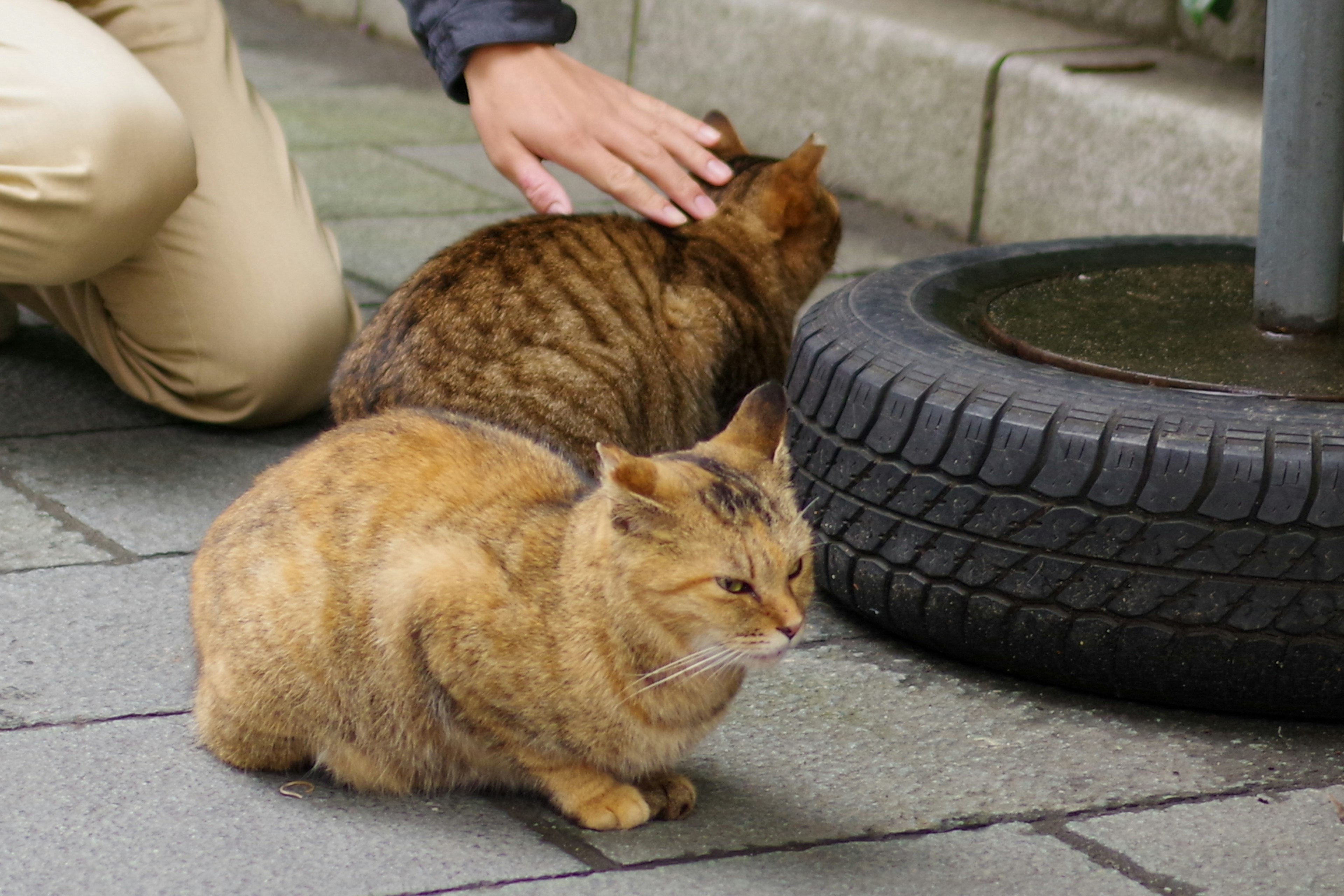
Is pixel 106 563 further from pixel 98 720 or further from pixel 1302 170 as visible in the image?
pixel 1302 170

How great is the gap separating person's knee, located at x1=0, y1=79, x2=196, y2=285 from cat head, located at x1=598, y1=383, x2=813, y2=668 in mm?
1684

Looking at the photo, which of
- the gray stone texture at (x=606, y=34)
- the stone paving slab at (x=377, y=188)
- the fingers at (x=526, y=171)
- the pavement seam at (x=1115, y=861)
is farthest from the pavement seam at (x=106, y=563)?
the gray stone texture at (x=606, y=34)

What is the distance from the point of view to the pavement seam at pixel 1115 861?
1.88 metres

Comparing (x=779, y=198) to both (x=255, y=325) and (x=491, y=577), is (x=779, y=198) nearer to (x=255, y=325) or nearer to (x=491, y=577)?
(x=255, y=325)

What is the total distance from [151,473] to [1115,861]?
2.13m

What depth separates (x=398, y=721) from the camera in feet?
6.73

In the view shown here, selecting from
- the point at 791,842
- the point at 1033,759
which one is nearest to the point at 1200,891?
the point at 1033,759

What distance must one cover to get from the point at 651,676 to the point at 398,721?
0.36m

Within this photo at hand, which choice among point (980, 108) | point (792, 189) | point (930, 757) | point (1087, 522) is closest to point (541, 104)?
point (792, 189)

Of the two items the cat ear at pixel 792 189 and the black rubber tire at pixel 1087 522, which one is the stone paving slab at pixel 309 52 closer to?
the cat ear at pixel 792 189

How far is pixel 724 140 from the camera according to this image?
11.7 ft

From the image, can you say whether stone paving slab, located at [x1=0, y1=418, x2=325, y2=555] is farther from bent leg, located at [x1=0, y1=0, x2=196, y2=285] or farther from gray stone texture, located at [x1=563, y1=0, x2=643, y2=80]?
gray stone texture, located at [x1=563, y1=0, x2=643, y2=80]

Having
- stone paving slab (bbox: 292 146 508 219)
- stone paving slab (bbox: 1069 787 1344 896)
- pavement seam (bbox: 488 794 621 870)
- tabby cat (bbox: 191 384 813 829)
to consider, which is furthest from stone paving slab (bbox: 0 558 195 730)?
stone paving slab (bbox: 292 146 508 219)

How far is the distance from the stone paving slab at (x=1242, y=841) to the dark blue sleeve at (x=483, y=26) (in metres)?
1.81
